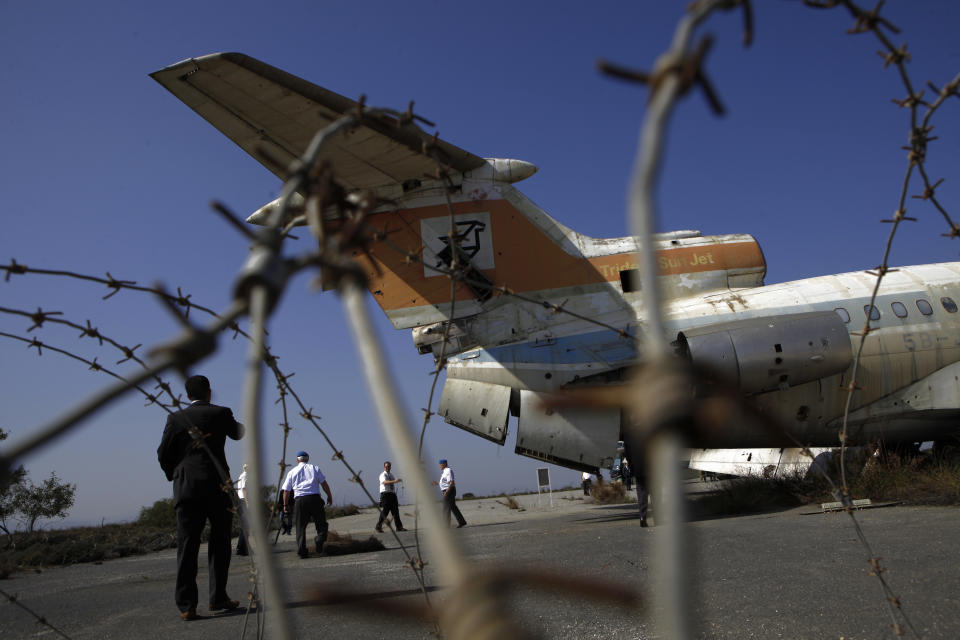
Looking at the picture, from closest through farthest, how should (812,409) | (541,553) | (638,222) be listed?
(638,222) < (541,553) < (812,409)

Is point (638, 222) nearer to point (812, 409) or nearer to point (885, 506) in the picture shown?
point (885, 506)

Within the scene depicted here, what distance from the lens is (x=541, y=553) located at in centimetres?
621

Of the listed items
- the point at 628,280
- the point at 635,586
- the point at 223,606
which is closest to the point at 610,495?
the point at 628,280

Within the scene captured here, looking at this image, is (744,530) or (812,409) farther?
(812,409)

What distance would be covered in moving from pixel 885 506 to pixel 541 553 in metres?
4.46

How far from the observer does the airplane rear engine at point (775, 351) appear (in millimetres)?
7730

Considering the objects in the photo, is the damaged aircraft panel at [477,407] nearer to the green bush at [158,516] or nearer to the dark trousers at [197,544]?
the dark trousers at [197,544]

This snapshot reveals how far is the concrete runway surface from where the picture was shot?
3.08m

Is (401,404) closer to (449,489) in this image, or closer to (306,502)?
(306,502)

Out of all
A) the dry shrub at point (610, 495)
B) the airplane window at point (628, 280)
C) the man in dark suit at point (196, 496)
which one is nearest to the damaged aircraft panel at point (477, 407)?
the airplane window at point (628, 280)

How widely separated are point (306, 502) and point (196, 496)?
4166mm

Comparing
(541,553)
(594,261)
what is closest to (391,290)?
(594,261)

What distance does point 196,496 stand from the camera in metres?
4.33

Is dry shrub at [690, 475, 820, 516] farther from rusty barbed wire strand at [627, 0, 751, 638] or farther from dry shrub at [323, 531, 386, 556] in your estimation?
rusty barbed wire strand at [627, 0, 751, 638]
